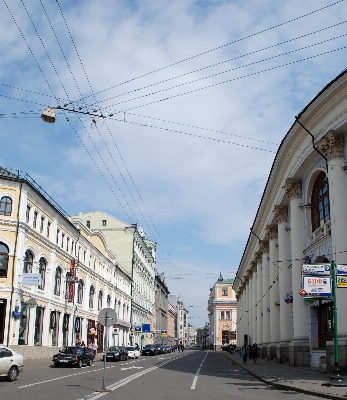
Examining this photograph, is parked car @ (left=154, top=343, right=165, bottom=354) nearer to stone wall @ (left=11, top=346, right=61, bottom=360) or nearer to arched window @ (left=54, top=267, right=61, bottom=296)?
arched window @ (left=54, top=267, right=61, bottom=296)

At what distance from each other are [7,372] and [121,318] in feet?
184

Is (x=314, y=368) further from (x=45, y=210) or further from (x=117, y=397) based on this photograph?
(x=45, y=210)

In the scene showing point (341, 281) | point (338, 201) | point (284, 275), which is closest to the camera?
point (341, 281)

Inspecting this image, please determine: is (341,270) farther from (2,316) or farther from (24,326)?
(24,326)

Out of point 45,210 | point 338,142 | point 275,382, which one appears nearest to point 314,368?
point 275,382

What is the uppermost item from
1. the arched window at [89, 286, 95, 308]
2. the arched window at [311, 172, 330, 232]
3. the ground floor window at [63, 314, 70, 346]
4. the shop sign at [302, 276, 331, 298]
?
the arched window at [311, 172, 330, 232]

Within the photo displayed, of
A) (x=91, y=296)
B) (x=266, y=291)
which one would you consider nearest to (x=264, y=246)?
(x=266, y=291)

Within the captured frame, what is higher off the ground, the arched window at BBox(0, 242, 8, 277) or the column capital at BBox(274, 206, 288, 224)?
the column capital at BBox(274, 206, 288, 224)

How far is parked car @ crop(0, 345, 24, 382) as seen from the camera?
19.4m

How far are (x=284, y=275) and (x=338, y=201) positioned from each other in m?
12.5

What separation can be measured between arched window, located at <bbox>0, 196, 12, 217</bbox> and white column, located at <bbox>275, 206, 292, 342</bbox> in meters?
19.0

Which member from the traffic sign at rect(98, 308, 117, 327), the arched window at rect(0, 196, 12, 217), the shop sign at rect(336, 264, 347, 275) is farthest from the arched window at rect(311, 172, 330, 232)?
the arched window at rect(0, 196, 12, 217)

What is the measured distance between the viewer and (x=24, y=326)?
3716 cm

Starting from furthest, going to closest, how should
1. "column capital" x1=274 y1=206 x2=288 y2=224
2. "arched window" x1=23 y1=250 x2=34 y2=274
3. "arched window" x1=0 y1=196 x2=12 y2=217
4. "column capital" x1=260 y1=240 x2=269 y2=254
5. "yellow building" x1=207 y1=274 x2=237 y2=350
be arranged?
"yellow building" x1=207 y1=274 x2=237 y2=350
"column capital" x1=260 y1=240 x2=269 y2=254
"arched window" x1=23 y1=250 x2=34 y2=274
"column capital" x1=274 y1=206 x2=288 y2=224
"arched window" x1=0 y1=196 x2=12 y2=217
